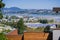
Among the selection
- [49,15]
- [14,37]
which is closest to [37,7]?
[49,15]

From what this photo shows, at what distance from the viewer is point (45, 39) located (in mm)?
15227

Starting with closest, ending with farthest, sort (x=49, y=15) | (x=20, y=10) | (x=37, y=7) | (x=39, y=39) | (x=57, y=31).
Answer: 1. (x=57, y=31)
2. (x=39, y=39)
3. (x=49, y=15)
4. (x=37, y=7)
5. (x=20, y=10)

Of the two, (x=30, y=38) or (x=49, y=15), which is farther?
(x=49, y=15)

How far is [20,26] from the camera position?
1485 inches

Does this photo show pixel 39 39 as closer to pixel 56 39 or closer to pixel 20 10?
pixel 56 39

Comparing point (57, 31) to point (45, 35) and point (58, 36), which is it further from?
point (45, 35)

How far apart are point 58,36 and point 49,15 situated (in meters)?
70.7

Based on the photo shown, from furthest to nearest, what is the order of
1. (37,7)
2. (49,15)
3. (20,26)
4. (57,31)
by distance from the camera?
(37,7)
(49,15)
(20,26)
(57,31)

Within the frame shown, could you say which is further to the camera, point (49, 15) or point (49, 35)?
point (49, 15)

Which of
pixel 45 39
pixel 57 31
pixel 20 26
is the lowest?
pixel 20 26

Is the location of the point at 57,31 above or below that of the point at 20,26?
above

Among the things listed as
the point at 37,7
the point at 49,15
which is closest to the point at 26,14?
the point at 37,7

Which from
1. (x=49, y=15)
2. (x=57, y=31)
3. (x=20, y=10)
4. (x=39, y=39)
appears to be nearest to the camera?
(x=57, y=31)

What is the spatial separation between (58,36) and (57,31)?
34 cm
